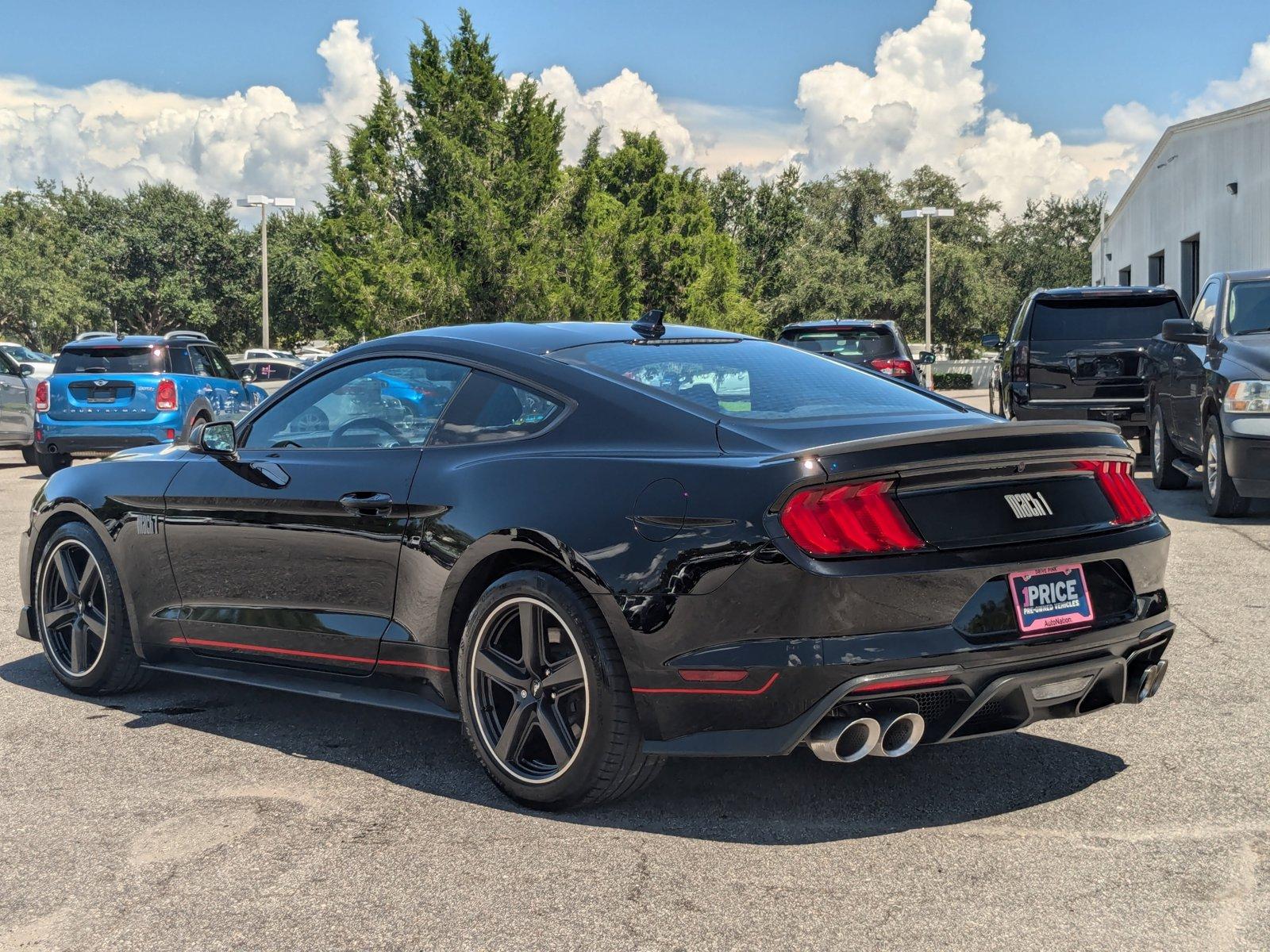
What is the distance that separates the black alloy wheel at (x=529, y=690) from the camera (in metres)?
4.23

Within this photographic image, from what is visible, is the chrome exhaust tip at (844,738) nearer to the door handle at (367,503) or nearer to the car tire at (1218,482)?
the door handle at (367,503)

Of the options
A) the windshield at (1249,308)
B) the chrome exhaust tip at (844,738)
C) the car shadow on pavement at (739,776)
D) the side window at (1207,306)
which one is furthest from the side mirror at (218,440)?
the windshield at (1249,308)

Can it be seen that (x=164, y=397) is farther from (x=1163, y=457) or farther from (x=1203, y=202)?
(x=1203, y=202)

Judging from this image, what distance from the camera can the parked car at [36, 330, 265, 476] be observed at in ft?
54.7

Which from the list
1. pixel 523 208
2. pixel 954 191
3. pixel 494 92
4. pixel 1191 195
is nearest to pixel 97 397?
pixel 523 208

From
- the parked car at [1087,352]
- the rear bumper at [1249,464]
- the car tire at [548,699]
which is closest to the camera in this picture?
the car tire at [548,699]

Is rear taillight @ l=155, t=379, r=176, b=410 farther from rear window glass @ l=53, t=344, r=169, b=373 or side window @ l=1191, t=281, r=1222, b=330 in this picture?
side window @ l=1191, t=281, r=1222, b=330

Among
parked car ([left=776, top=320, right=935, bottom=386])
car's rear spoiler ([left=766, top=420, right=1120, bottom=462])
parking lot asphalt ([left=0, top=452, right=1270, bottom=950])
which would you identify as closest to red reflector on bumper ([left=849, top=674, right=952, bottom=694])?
parking lot asphalt ([left=0, top=452, right=1270, bottom=950])

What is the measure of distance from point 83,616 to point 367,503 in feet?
6.10

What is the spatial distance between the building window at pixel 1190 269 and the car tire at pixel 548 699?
33.6 metres

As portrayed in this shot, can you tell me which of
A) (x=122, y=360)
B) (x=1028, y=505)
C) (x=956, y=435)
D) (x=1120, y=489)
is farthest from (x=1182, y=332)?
(x=122, y=360)

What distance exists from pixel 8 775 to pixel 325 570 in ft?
4.10

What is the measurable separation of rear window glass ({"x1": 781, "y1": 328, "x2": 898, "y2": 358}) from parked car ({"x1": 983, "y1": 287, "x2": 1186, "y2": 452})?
1603mm

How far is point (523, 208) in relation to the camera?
2695cm
